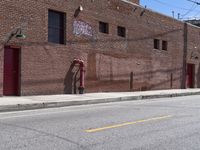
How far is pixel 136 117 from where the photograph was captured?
48.7 ft

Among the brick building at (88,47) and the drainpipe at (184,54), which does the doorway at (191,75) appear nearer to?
the drainpipe at (184,54)

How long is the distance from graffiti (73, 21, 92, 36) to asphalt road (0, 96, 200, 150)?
36.6 ft

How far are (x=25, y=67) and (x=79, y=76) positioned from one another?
184 inches

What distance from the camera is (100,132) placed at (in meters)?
11.2

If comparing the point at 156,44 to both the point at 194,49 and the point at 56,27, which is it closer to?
the point at 194,49

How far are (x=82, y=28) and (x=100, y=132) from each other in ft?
51.5

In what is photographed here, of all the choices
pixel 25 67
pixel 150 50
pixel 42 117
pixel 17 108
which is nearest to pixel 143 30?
pixel 150 50

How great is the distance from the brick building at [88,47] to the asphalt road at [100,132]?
7507 mm

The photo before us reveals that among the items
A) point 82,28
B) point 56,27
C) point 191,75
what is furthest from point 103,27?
point 191,75

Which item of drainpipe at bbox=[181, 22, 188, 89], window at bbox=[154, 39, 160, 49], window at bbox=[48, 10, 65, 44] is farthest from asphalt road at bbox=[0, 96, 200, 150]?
drainpipe at bbox=[181, 22, 188, 89]

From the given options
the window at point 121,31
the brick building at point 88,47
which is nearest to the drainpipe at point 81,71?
the brick building at point 88,47

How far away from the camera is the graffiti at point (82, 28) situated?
25.8 metres

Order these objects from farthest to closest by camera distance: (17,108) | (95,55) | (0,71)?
(95,55) < (0,71) < (17,108)

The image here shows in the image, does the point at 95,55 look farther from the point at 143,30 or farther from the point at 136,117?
the point at 136,117
